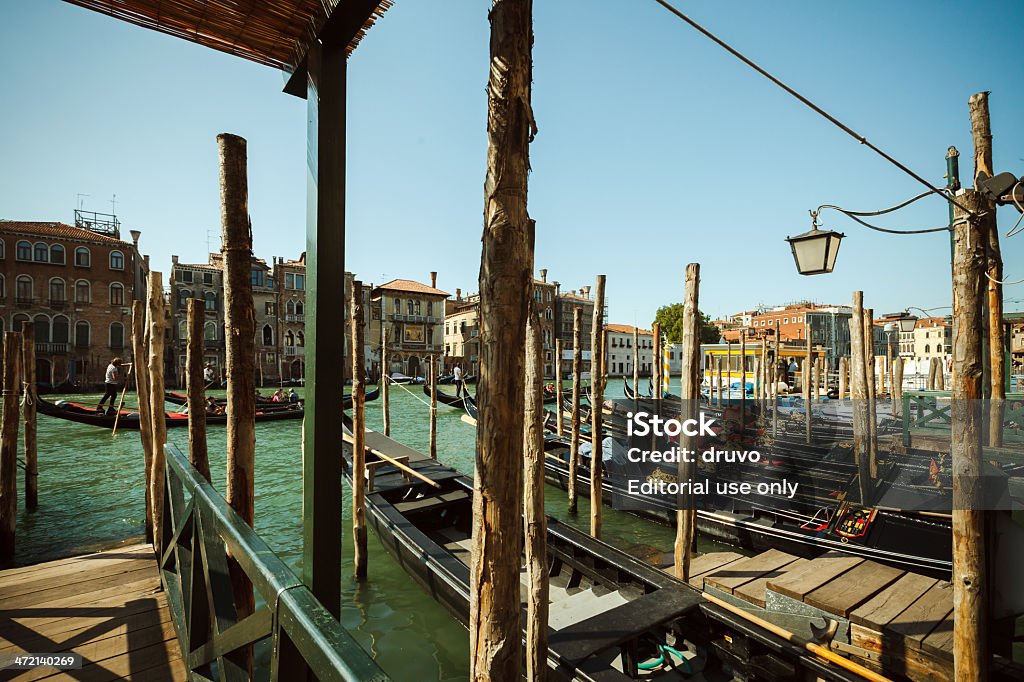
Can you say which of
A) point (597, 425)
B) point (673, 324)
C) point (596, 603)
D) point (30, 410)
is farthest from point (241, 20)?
point (673, 324)

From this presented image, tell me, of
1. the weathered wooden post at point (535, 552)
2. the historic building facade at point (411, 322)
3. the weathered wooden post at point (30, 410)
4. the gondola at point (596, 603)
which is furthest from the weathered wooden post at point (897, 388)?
the historic building facade at point (411, 322)

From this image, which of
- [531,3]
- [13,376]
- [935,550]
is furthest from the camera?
[13,376]

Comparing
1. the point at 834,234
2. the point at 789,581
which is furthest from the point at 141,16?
the point at 789,581

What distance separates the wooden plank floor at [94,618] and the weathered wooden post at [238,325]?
0.69 meters

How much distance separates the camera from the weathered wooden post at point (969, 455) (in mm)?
2166

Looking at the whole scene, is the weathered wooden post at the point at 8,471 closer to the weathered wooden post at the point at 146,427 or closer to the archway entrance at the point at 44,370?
the weathered wooden post at the point at 146,427

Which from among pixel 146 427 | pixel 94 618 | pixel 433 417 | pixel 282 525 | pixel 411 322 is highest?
pixel 411 322

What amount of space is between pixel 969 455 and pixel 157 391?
512 centimetres

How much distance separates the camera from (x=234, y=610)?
1.46 metres

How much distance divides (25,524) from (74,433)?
8.11 meters

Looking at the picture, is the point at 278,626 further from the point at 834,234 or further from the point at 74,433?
the point at 74,433

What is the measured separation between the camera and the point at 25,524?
6.05 metres

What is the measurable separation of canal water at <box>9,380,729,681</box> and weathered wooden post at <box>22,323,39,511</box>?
0.90ft

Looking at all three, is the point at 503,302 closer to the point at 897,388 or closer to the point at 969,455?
the point at 969,455
